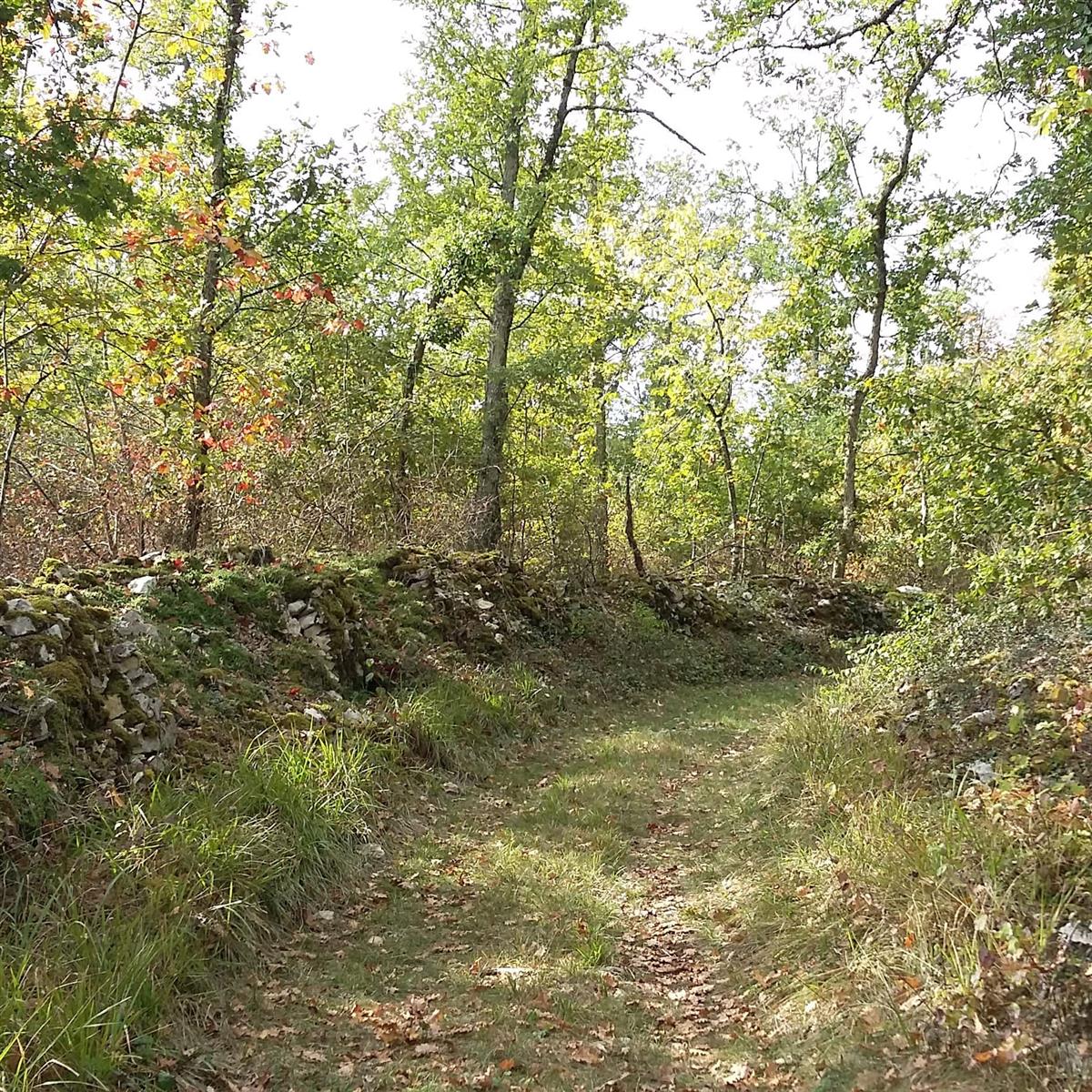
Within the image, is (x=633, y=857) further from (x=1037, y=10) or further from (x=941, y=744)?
(x=1037, y=10)

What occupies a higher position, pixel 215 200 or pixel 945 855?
pixel 215 200

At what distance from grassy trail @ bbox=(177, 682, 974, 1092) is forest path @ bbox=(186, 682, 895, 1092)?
1 centimetres

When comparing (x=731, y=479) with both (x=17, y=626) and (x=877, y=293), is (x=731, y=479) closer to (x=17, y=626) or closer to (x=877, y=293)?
(x=877, y=293)

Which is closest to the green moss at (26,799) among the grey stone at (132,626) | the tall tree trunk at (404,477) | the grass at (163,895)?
the grass at (163,895)

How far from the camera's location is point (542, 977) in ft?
12.9

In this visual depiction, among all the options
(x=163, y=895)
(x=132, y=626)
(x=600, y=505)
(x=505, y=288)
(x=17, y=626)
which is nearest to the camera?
(x=163, y=895)

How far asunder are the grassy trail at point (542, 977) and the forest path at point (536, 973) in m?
0.01

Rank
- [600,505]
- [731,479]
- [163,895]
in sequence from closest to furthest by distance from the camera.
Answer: [163,895]
[600,505]
[731,479]

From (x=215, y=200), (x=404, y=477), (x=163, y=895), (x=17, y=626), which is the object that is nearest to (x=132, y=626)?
(x=17, y=626)

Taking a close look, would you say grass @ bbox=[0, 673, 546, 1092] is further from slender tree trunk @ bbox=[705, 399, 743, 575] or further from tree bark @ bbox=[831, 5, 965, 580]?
tree bark @ bbox=[831, 5, 965, 580]

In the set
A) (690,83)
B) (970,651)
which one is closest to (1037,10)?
(690,83)

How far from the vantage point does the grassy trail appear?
10.6 ft

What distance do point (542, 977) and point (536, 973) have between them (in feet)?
0.18

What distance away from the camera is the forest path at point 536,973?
10.7ft
